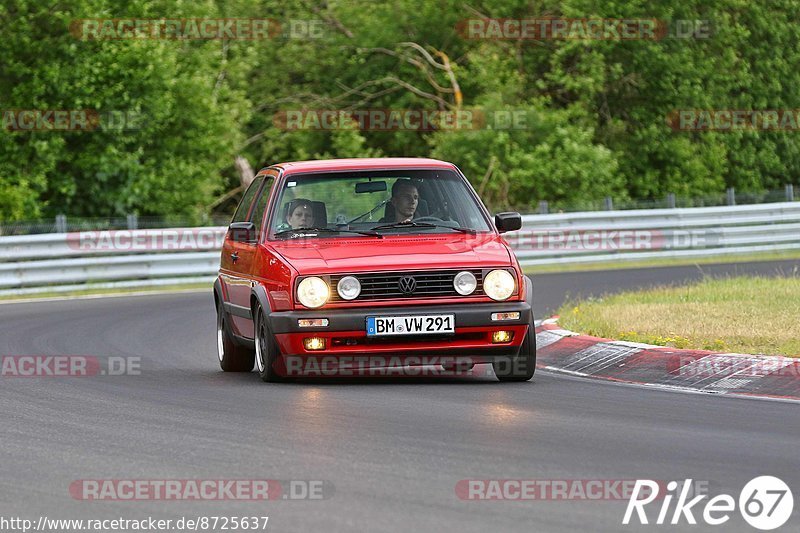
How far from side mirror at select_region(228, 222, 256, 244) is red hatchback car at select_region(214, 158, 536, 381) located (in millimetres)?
14

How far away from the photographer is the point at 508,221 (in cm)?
1238

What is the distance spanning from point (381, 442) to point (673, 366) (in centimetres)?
393

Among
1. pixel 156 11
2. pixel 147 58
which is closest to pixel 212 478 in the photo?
pixel 147 58

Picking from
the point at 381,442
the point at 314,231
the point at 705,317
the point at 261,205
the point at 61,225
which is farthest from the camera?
the point at 61,225

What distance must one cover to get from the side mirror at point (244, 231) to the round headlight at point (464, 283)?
1.99 metres

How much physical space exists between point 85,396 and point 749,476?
5.31m

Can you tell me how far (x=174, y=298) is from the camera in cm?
2317

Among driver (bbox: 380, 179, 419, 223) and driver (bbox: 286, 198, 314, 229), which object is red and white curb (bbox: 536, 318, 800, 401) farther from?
driver (bbox: 286, 198, 314, 229)

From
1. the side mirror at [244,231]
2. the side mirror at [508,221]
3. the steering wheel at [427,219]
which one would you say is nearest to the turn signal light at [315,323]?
the steering wheel at [427,219]

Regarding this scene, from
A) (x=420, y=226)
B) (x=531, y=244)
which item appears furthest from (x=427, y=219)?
(x=531, y=244)

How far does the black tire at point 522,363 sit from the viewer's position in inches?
453

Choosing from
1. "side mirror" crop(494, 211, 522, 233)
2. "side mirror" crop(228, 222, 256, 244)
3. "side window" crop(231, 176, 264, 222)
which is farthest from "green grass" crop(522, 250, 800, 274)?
"side mirror" crop(228, 222, 256, 244)

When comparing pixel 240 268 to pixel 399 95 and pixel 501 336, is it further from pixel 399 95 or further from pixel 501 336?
pixel 399 95

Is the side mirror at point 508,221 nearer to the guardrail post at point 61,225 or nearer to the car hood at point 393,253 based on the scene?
the car hood at point 393,253
